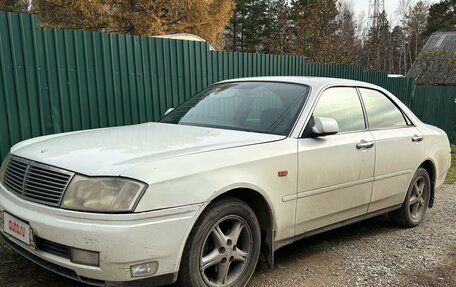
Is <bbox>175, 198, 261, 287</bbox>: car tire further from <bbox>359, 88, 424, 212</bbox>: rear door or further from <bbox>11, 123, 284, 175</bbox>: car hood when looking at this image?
<bbox>359, 88, 424, 212</bbox>: rear door

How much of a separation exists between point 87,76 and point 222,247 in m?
3.83

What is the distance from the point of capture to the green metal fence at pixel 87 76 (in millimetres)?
5289

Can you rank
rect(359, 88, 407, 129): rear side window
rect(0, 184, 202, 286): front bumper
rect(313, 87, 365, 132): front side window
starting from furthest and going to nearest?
rect(359, 88, 407, 129): rear side window
rect(313, 87, 365, 132): front side window
rect(0, 184, 202, 286): front bumper

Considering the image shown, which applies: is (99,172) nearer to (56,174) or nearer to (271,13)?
(56,174)

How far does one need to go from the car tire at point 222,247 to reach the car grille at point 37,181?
0.88 m

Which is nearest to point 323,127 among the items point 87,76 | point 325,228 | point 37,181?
point 325,228

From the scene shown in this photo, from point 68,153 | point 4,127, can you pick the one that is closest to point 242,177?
point 68,153

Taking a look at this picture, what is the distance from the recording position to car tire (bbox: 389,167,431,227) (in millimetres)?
5035

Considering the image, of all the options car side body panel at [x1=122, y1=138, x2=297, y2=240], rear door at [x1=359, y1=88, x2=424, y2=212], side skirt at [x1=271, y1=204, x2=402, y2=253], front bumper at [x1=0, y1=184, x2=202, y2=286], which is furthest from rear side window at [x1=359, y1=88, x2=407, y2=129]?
front bumper at [x1=0, y1=184, x2=202, y2=286]

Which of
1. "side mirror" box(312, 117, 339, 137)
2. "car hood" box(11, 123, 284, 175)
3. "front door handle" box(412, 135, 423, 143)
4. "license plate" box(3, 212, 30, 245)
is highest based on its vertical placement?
"side mirror" box(312, 117, 339, 137)

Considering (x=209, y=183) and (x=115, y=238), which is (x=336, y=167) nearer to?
(x=209, y=183)

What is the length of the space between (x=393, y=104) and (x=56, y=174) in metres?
3.81

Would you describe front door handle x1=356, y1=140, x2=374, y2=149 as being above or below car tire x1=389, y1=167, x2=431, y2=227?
above

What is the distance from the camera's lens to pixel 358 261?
4.09 metres
